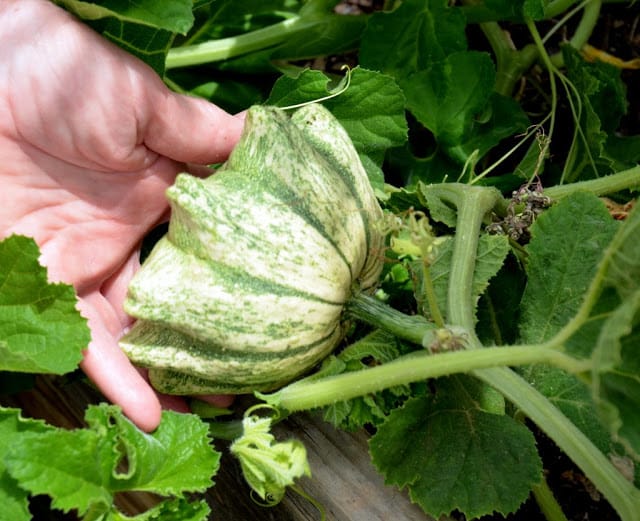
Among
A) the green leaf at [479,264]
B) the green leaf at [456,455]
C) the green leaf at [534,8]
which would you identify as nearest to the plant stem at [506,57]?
the green leaf at [534,8]

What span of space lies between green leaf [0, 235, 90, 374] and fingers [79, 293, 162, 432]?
0.12 m

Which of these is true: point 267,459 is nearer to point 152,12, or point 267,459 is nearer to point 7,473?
point 7,473

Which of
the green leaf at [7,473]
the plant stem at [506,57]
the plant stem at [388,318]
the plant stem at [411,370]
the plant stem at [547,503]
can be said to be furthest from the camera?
the plant stem at [506,57]

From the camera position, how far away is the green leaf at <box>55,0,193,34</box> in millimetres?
1178

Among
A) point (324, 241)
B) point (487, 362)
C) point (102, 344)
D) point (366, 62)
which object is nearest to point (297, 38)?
point (366, 62)

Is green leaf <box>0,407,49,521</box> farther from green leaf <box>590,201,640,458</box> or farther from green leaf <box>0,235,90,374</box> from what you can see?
green leaf <box>590,201,640,458</box>

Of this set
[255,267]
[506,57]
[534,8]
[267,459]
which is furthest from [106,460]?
[506,57]

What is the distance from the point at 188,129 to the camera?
1.34 metres

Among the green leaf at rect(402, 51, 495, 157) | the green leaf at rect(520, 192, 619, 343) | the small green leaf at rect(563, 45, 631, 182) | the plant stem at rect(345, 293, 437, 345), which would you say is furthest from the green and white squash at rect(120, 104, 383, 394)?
the small green leaf at rect(563, 45, 631, 182)

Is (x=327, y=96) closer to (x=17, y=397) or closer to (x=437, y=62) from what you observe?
(x=437, y=62)

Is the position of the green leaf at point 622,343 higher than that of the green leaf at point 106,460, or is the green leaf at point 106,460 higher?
the green leaf at point 622,343

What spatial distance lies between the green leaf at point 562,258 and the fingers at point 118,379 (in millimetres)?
615

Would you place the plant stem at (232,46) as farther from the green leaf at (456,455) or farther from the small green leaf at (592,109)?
the green leaf at (456,455)

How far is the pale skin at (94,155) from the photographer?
48.8 inches
